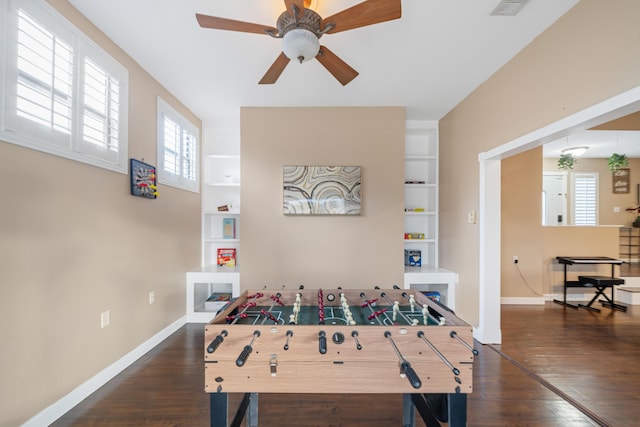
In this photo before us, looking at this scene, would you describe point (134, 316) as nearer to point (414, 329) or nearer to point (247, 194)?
point (247, 194)

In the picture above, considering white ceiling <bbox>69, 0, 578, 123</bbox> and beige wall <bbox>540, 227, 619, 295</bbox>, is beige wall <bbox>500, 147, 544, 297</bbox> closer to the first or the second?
beige wall <bbox>540, 227, 619, 295</bbox>

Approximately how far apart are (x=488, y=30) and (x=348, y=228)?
2.31 m

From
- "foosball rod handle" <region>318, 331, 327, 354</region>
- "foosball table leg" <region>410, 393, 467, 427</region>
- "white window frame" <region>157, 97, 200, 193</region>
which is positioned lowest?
"foosball table leg" <region>410, 393, 467, 427</region>

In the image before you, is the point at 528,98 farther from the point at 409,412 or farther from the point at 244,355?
the point at 244,355

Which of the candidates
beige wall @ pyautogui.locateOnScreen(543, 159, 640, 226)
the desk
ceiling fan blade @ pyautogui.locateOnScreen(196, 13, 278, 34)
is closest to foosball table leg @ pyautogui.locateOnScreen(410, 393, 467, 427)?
ceiling fan blade @ pyautogui.locateOnScreen(196, 13, 278, 34)

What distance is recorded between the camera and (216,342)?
115 cm

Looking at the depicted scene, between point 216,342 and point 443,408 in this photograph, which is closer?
point 216,342

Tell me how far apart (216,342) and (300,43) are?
5.37 ft

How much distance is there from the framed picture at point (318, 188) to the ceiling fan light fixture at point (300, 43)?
5.97 ft

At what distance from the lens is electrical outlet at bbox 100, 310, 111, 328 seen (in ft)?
6.98

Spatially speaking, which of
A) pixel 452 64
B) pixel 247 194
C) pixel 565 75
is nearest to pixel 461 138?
pixel 452 64

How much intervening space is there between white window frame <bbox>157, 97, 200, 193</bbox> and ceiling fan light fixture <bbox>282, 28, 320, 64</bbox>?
2.06 meters

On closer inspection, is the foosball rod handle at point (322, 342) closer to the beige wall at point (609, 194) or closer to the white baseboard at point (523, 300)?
the white baseboard at point (523, 300)

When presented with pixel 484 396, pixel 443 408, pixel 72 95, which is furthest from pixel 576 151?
pixel 72 95
